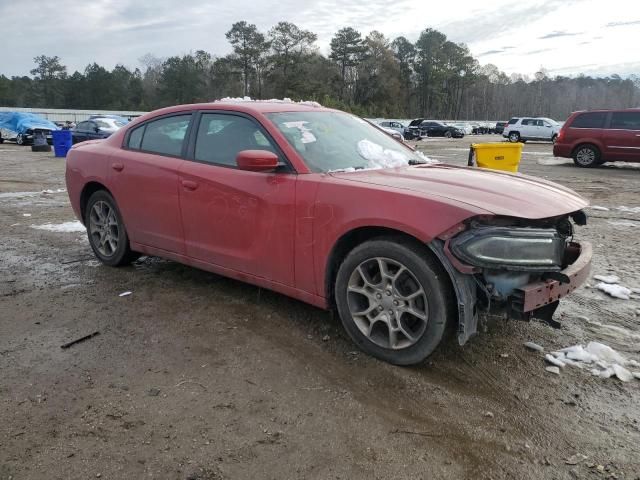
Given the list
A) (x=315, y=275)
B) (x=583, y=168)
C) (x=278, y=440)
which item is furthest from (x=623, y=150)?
(x=278, y=440)

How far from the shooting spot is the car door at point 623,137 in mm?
14680

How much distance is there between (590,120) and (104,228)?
1505cm

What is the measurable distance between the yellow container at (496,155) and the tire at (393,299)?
474 centimetres

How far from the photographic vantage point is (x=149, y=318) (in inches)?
152

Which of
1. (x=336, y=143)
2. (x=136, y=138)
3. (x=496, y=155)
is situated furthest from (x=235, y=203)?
(x=496, y=155)

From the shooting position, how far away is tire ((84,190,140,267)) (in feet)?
16.1

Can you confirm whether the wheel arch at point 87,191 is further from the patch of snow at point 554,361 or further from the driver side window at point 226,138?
the patch of snow at point 554,361

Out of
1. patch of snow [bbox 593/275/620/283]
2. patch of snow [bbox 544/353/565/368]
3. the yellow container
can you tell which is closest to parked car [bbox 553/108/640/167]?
the yellow container

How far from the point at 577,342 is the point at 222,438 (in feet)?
7.89

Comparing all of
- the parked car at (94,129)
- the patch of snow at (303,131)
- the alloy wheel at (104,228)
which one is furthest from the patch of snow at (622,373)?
the parked car at (94,129)

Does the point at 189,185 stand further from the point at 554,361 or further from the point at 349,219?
the point at 554,361

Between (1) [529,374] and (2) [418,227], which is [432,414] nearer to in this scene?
(1) [529,374]

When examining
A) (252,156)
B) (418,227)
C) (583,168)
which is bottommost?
(583,168)

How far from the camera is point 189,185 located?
4.04 metres
